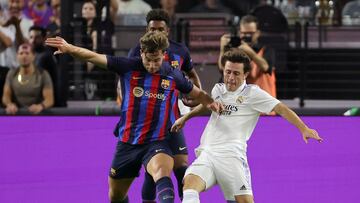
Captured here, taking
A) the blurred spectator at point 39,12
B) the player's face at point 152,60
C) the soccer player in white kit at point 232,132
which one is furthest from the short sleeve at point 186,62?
the blurred spectator at point 39,12

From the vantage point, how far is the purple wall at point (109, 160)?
9.32 metres

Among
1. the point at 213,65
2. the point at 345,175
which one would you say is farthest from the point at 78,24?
the point at 345,175

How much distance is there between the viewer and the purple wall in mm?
9320

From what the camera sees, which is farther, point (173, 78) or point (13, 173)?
point (13, 173)

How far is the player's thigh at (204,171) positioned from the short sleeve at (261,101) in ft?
1.80

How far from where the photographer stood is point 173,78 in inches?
300

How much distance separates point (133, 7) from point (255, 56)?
3216 mm

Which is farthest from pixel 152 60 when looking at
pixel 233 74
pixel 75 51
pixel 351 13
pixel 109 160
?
pixel 351 13

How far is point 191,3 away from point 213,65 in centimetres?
249

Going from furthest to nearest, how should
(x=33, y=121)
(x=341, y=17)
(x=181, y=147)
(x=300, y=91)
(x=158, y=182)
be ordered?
(x=341, y=17), (x=300, y=91), (x=33, y=121), (x=181, y=147), (x=158, y=182)

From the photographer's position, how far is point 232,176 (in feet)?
24.8

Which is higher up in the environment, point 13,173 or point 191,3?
point 191,3

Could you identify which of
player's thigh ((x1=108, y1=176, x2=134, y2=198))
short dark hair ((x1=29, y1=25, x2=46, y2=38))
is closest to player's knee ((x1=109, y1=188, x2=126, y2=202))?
player's thigh ((x1=108, y1=176, x2=134, y2=198))

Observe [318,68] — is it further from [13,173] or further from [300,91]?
[13,173]
